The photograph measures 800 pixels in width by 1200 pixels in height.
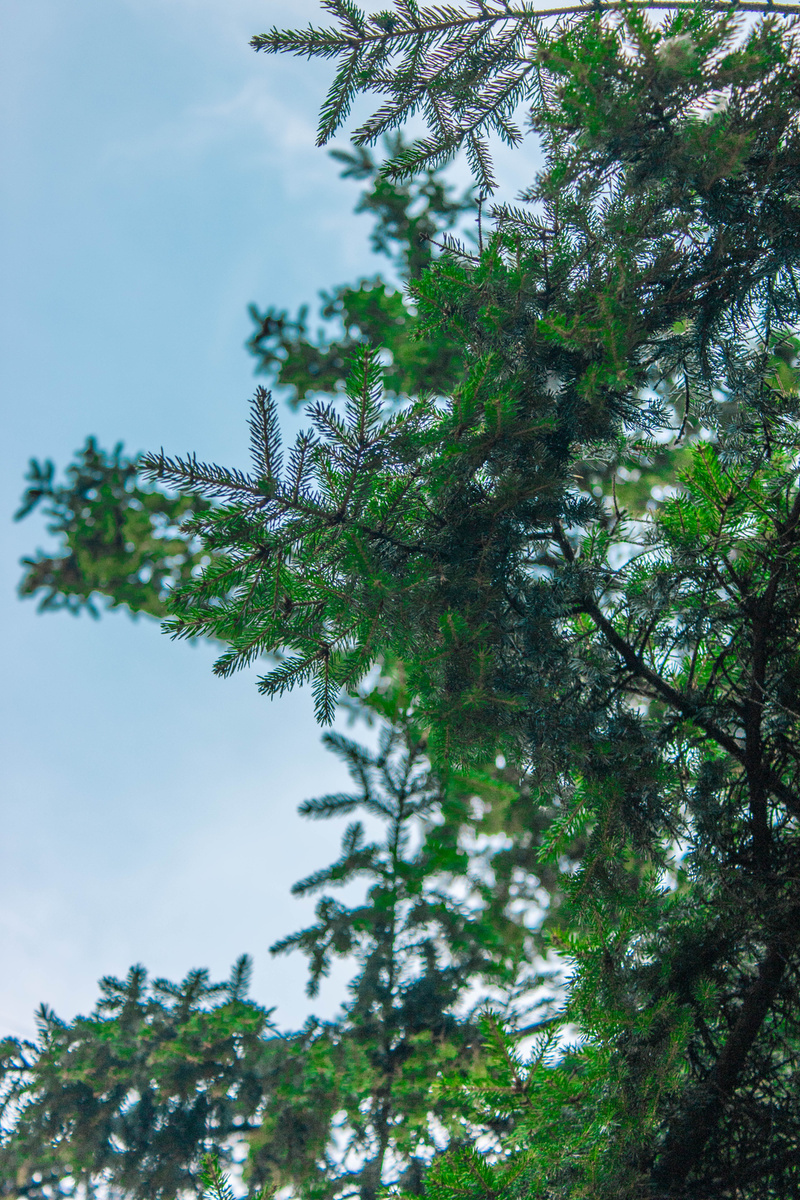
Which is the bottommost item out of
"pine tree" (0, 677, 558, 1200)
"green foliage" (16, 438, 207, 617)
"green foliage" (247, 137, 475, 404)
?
"pine tree" (0, 677, 558, 1200)

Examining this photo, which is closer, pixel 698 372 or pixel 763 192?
pixel 763 192

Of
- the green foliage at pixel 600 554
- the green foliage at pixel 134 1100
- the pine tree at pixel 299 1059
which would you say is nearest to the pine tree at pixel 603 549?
the green foliage at pixel 600 554

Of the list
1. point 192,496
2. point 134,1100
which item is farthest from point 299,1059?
point 192,496

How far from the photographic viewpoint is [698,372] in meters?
2.84

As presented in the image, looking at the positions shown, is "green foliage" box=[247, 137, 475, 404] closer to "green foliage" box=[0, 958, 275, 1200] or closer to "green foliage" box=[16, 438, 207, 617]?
"green foliage" box=[16, 438, 207, 617]

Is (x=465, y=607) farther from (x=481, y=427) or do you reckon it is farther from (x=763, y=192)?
(x=763, y=192)

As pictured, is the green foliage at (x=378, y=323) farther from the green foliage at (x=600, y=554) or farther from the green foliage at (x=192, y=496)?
the green foliage at (x=600, y=554)

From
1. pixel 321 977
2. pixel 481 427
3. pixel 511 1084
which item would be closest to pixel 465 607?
pixel 481 427

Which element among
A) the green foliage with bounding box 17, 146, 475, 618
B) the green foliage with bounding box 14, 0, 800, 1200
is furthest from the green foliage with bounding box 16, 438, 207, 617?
the green foliage with bounding box 14, 0, 800, 1200

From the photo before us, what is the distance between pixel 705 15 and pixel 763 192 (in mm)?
576

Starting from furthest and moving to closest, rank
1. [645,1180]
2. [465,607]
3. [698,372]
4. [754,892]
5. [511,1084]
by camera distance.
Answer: [698,372] < [465,607] < [754,892] < [511,1084] < [645,1180]

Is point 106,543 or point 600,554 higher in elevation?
point 106,543

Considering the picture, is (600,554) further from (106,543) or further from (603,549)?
(106,543)

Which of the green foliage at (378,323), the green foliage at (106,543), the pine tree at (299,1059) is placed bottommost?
the pine tree at (299,1059)
